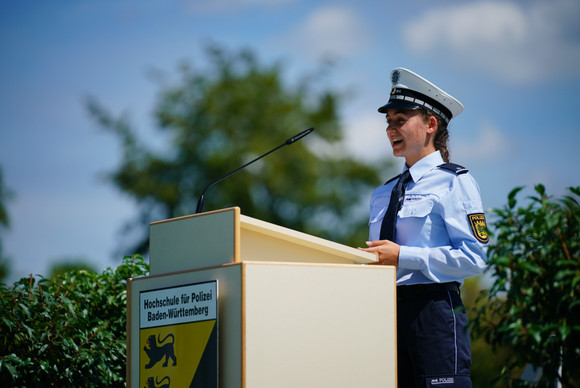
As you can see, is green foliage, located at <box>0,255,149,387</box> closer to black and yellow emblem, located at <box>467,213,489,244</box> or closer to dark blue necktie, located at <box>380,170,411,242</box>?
dark blue necktie, located at <box>380,170,411,242</box>

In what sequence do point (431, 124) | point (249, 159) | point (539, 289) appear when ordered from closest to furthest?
point (539, 289) → point (431, 124) → point (249, 159)

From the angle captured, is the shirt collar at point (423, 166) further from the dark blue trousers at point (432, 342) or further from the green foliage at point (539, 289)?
the green foliage at point (539, 289)

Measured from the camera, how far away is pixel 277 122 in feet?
87.1

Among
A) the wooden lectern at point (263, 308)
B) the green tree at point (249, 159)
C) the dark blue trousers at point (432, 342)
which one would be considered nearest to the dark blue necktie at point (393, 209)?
the dark blue trousers at point (432, 342)

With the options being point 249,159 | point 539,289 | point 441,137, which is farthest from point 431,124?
point 249,159

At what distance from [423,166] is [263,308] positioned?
121 centimetres

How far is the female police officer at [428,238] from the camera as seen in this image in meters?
3.21

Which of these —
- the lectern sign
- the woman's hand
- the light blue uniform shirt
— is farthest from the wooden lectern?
the light blue uniform shirt

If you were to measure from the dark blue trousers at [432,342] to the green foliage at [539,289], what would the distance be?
665 mm

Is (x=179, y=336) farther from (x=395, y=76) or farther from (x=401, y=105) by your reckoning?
(x=395, y=76)

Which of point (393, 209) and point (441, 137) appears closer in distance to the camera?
point (393, 209)

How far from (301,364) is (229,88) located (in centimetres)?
2448

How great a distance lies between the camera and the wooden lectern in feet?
8.70

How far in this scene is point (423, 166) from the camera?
A: 355cm
